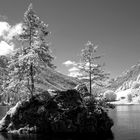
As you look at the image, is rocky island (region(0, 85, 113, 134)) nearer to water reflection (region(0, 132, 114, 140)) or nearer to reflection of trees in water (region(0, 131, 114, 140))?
reflection of trees in water (region(0, 131, 114, 140))

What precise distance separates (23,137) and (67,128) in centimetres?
781

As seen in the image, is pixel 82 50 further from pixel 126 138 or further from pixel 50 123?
pixel 126 138

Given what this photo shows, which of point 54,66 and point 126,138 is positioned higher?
point 54,66

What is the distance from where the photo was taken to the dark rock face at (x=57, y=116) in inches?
1732

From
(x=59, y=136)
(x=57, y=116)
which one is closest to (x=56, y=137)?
(x=59, y=136)

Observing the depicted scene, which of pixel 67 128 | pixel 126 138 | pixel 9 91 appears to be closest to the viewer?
pixel 126 138

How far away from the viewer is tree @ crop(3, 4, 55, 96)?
47312 millimetres

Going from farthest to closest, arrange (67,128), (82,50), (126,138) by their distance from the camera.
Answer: (82,50), (67,128), (126,138)

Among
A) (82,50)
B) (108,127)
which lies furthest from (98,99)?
(82,50)

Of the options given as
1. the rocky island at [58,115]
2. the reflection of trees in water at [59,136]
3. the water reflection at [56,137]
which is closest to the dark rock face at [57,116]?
the rocky island at [58,115]

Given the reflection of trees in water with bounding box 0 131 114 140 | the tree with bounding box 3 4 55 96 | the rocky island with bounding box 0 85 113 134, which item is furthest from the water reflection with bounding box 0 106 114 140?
the tree with bounding box 3 4 55 96

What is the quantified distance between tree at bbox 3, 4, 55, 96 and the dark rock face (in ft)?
11.6

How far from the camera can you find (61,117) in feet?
144

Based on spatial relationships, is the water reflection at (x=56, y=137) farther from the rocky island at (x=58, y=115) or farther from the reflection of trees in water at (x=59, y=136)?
the rocky island at (x=58, y=115)
